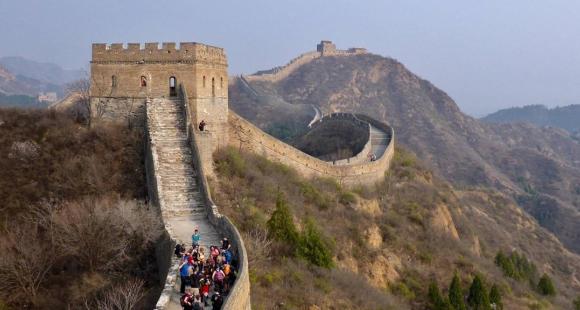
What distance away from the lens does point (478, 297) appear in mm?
26203

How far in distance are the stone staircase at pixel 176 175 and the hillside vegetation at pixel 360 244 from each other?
147cm

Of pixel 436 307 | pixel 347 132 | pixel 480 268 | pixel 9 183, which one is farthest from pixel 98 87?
pixel 347 132

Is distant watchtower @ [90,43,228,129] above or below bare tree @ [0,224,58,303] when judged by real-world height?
above

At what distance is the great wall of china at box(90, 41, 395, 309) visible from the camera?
17.9 m

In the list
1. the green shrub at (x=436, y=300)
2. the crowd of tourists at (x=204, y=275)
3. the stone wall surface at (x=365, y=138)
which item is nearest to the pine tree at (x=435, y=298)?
the green shrub at (x=436, y=300)

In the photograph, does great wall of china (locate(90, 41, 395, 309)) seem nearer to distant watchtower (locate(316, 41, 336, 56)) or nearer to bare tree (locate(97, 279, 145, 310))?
bare tree (locate(97, 279, 145, 310))

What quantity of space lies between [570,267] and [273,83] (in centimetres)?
7042

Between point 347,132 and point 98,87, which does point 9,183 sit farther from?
point 347,132

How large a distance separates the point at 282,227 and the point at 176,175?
4.02 metres

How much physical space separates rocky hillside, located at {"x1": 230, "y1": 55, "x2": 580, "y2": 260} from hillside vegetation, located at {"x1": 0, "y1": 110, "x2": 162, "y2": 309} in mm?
67528

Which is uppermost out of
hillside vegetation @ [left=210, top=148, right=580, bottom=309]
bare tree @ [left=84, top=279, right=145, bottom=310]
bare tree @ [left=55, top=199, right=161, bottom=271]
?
bare tree @ [left=55, top=199, right=161, bottom=271]

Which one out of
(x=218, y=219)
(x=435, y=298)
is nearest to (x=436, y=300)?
(x=435, y=298)

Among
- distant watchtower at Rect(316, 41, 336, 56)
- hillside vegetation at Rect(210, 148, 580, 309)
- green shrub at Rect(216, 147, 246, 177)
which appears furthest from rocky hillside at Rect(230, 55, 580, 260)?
green shrub at Rect(216, 147, 246, 177)

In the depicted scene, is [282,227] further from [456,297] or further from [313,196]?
[456,297]
